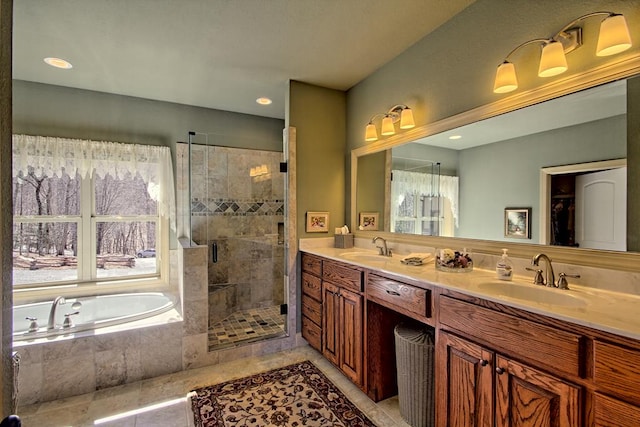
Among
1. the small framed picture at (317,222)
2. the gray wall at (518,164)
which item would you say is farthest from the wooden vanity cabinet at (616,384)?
the small framed picture at (317,222)

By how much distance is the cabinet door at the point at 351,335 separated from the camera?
2.05 metres

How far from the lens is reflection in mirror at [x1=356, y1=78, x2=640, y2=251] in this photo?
4.49ft

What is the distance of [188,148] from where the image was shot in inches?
131

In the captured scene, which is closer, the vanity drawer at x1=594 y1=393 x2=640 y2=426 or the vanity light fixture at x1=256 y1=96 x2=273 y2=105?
the vanity drawer at x1=594 y1=393 x2=640 y2=426

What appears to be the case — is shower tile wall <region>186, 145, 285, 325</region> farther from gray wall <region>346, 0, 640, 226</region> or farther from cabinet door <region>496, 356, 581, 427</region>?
cabinet door <region>496, 356, 581, 427</region>

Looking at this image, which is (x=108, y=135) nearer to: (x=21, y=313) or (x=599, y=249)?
(x=21, y=313)

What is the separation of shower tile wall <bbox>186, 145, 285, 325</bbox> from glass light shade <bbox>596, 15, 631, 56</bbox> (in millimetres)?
2401

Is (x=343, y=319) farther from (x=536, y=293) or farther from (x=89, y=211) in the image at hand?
(x=89, y=211)

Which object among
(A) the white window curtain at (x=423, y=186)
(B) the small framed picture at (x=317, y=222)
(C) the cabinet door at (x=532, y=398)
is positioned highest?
(A) the white window curtain at (x=423, y=186)

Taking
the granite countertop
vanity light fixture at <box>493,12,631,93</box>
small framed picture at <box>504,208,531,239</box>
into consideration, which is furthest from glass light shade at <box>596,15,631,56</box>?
the granite countertop

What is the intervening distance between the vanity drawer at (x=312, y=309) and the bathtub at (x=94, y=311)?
3.97 feet

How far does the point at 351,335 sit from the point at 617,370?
1453 mm

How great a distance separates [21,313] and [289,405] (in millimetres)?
2342

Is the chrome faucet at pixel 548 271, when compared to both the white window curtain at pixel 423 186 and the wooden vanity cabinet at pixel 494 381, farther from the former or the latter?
the white window curtain at pixel 423 186
